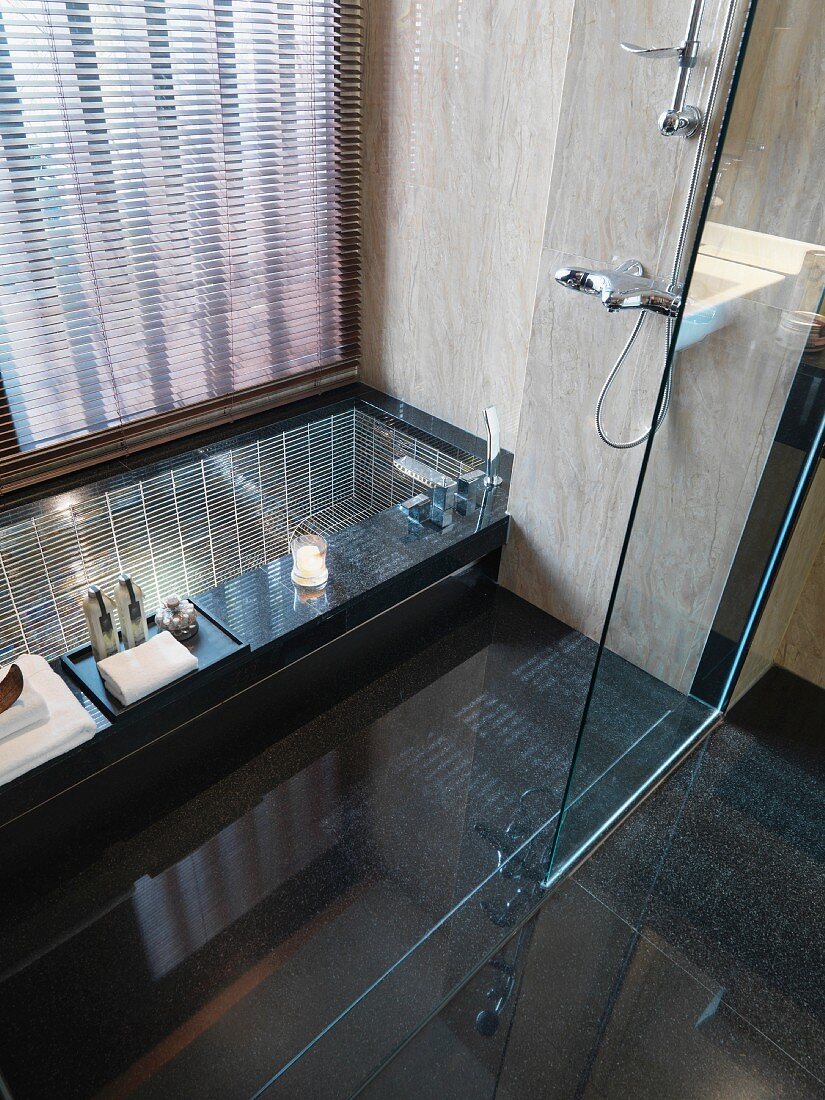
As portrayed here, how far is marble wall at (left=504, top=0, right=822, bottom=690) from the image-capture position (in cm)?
155

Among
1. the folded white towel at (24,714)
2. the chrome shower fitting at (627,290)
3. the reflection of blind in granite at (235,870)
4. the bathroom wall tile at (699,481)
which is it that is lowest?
the reflection of blind in granite at (235,870)

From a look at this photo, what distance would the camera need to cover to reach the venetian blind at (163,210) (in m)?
2.22

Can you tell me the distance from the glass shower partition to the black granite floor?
86mm

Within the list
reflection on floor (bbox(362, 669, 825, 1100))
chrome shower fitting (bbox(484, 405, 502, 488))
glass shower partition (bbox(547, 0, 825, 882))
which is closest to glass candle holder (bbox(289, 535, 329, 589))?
chrome shower fitting (bbox(484, 405, 502, 488))

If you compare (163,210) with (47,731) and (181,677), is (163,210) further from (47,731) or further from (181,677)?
(47,731)

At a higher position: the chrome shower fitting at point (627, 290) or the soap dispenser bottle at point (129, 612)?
the chrome shower fitting at point (627, 290)

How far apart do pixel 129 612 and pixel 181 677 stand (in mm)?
186

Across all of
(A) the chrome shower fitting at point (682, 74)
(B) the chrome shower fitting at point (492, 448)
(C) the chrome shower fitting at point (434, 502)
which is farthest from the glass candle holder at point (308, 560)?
(A) the chrome shower fitting at point (682, 74)

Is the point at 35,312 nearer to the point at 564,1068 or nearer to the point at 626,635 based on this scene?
the point at 626,635

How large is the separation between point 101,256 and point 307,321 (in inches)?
30.9

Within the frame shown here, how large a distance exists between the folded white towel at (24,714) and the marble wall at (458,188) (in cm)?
166

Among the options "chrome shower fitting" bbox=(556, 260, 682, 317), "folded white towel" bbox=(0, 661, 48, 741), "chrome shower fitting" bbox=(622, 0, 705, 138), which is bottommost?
"folded white towel" bbox=(0, 661, 48, 741)

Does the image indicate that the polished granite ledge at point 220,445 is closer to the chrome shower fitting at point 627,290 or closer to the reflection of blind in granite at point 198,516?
the reflection of blind in granite at point 198,516

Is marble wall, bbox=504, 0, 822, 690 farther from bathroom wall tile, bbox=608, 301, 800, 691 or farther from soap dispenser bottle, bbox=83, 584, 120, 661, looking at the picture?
soap dispenser bottle, bbox=83, 584, 120, 661
